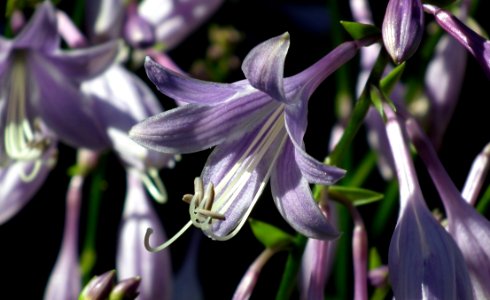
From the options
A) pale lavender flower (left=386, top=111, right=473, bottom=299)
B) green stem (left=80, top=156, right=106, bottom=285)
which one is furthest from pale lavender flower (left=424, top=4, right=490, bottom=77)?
green stem (left=80, top=156, right=106, bottom=285)

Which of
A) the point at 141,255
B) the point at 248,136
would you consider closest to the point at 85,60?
the point at 141,255

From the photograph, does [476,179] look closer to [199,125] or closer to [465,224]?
[465,224]

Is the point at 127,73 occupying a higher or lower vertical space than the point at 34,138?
higher

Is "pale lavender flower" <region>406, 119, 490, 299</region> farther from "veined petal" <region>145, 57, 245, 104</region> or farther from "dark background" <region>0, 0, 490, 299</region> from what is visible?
"dark background" <region>0, 0, 490, 299</region>

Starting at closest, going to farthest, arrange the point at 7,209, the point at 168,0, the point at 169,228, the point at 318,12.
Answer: the point at 7,209 → the point at 168,0 → the point at 169,228 → the point at 318,12

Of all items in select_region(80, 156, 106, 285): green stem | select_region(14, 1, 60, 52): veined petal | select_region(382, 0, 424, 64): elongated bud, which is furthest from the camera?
select_region(80, 156, 106, 285): green stem

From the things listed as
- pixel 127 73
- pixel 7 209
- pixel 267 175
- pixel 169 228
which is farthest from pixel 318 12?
pixel 267 175

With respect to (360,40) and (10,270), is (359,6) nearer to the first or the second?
(360,40)
